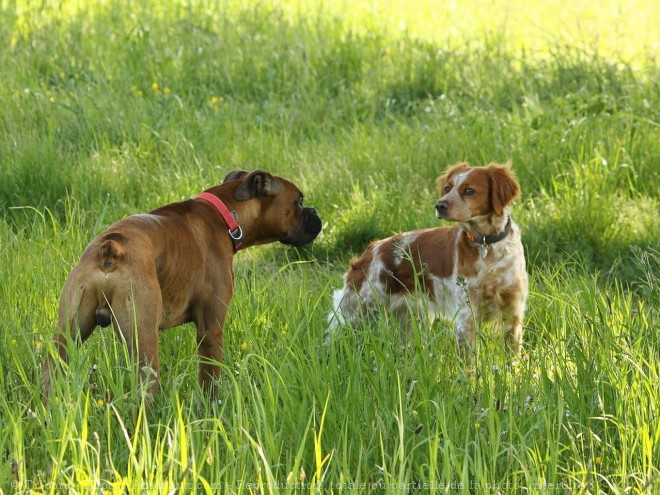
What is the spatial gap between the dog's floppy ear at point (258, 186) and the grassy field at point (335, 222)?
1.81ft

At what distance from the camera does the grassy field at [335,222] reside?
371 centimetres

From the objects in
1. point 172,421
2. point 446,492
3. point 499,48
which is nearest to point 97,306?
point 172,421

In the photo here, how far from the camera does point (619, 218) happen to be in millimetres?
7449

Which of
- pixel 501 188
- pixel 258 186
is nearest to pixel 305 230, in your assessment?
pixel 258 186

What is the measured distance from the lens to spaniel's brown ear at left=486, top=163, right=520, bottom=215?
Answer: 19.2 ft

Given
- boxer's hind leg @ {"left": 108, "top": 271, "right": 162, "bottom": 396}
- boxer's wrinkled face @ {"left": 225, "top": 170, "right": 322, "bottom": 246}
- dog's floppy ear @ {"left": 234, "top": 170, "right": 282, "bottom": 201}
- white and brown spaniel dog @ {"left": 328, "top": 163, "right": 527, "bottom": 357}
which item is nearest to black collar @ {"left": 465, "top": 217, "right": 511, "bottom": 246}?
white and brown spaniel dog @ {"left": 328, "top": 163, "right": 527, "bottom": 357}

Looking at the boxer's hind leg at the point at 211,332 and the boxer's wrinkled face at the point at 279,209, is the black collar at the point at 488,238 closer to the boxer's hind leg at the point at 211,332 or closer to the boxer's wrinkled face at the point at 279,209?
the boxer's wrinkled face at the point at 279,209

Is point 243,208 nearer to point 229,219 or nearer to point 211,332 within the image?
point 229,219

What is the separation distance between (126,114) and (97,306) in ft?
16.2

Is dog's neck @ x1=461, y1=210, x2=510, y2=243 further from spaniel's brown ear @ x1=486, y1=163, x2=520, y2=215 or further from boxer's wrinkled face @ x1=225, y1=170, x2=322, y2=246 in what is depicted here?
boxer's wrinkled face @ x1=225, y1=170, x2=322, y2=246

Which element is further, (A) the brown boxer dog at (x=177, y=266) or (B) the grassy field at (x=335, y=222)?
(A) the brown boxer dog at (x=177, y=266)

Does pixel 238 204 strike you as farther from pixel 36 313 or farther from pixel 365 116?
pixel 365 116

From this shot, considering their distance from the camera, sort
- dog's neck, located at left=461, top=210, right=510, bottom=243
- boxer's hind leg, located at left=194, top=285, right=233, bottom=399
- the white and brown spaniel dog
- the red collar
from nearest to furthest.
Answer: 1. boxer's hind leg, located at left=194, top=285, right=233, bottom=399
2. the red collar
3. the white and brown spaniel dog
4. dog's neck, located at left=461, top=210, right=510, bottom=243

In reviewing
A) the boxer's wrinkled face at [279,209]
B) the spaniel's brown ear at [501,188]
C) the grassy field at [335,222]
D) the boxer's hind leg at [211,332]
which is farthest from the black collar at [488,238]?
the boxer's hind leg at [211,332]
